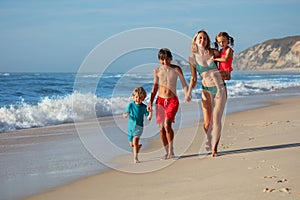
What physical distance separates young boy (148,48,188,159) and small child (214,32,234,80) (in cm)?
60

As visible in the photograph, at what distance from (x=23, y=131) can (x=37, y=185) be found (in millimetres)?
5877

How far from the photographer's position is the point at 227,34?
22.2 ft

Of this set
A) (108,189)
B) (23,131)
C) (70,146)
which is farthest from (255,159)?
(23,131)

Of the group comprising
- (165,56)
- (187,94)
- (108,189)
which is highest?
(165,56)

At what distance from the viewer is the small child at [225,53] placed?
6676 mm

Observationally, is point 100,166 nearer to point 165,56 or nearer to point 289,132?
point 165,56

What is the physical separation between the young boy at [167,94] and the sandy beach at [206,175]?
0.39 m

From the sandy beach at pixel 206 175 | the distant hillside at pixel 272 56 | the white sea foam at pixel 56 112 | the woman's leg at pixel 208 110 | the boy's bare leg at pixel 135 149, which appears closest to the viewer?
the sandy beach at pixel 206 175

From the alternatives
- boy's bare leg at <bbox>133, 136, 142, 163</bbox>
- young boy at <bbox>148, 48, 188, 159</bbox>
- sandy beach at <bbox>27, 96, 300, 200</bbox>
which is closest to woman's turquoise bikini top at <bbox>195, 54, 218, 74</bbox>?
young boy at <bbox>148, 48, 188, 159</bbox>

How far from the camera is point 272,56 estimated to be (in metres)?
130

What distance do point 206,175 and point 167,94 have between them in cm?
176

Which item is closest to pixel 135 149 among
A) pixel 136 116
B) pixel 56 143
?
pixel 136 116

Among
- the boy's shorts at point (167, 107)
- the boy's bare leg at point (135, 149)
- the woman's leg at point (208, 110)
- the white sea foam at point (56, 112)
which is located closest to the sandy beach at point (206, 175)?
the boy's bare leg at point (135, 149)

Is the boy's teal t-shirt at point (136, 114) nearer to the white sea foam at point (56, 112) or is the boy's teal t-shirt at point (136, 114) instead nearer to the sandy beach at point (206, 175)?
the sandy beach at point (206, 175)
